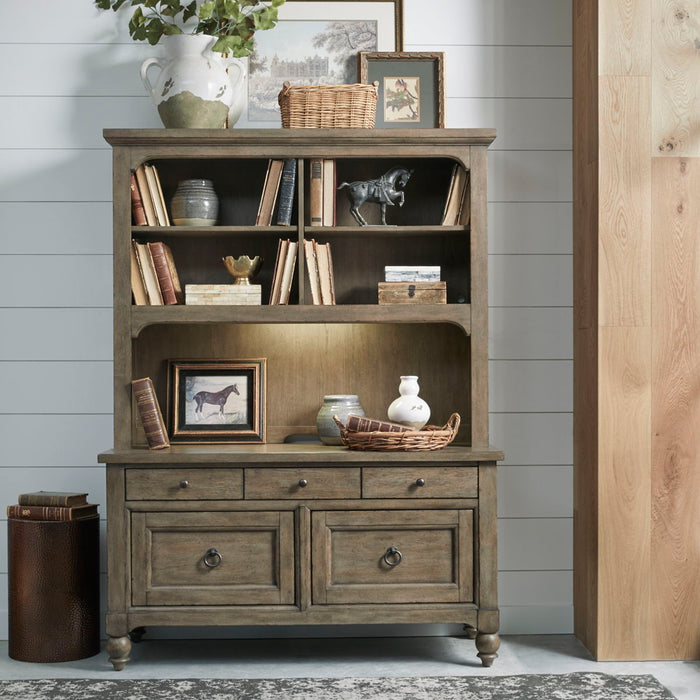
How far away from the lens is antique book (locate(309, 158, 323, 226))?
321 cm

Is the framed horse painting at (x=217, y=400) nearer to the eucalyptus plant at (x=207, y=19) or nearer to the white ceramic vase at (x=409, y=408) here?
the white ceramic vase at (x=409, y=408)

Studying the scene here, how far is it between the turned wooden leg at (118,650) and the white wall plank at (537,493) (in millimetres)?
1533

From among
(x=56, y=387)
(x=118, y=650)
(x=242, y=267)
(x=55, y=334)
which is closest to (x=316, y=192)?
(x=242, y=267)

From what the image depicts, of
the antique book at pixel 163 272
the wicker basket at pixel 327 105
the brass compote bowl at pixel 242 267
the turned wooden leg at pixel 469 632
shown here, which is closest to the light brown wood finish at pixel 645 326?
the turned wooden leg at pixel 469 632

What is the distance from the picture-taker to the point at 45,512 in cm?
318

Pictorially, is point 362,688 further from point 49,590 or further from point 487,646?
point 49,590

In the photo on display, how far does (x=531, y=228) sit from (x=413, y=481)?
1.20 meters

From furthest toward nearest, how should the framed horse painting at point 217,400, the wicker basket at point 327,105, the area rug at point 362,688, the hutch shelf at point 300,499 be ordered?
the framed horse painting at point 217,400 < the wicker basket at point 327,105 < the hutch shelf at point 300,499 < the area rug at point 362,688

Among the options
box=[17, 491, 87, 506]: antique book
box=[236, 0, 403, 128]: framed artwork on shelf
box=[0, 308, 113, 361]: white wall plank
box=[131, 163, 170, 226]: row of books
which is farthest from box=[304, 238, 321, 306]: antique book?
box=[17, 491, 87, 506]: antique book

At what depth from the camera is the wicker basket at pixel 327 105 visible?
3.17 metres

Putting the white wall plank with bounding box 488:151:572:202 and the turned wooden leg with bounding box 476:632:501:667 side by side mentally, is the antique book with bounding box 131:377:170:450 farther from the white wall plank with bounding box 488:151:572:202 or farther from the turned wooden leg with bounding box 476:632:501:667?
the white wall plank with bounding box 488:151:572:202

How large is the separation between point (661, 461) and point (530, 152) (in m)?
1.33

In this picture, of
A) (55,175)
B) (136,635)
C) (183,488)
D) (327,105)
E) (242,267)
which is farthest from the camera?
(55,175)

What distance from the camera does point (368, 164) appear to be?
3518 mm
